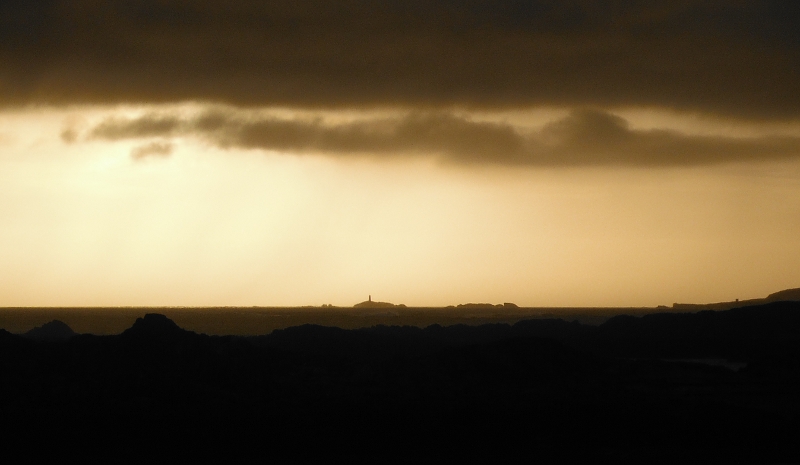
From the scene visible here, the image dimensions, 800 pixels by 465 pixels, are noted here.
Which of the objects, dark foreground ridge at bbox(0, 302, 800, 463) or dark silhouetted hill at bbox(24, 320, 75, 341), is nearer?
dark foreground ridge at bbox(0, 302, 800, 463)

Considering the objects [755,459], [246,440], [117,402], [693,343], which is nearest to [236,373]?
[117,402]

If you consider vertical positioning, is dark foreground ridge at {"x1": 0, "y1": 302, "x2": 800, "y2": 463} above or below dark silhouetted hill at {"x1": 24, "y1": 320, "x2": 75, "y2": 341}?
below

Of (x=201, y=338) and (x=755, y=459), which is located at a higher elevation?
(x=201, y=338)

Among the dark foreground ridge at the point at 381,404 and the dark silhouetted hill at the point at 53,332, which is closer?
the dark foreground ridge at the point at 381,404

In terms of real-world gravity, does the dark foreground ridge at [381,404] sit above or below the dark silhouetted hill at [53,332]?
below

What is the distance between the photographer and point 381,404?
44719 millimetres

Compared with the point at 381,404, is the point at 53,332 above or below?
above

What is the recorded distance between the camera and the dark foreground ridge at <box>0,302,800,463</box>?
3697 centimetres

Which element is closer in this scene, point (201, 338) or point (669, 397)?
point (669, 397)

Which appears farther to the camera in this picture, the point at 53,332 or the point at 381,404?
the point at 53,332

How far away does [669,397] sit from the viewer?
47.7m

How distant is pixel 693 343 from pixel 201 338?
53.1 metres

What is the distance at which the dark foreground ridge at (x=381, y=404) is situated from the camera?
1455 inches

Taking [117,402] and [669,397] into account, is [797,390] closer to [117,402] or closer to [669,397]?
[669,397]
